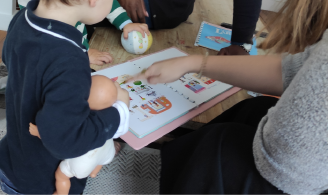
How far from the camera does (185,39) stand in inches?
43.6

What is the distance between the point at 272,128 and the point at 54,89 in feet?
1.26

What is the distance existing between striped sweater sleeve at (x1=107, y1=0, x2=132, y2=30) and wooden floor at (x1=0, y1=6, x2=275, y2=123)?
0.24ft

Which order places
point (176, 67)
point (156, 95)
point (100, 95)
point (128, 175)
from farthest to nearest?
point (128, 175), point (156, 95), point (176, 67), point (100, 95)

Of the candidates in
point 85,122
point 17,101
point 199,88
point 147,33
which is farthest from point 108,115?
point 147,33

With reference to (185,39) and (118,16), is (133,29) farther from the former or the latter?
(185,39)

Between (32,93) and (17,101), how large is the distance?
0.08 m

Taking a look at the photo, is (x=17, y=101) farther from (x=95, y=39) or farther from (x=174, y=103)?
(x=95, y=39)

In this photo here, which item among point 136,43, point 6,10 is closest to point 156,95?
point 136,43

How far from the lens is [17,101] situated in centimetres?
50

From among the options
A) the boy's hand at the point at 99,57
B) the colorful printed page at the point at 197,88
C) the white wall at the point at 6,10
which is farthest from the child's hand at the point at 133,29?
the white wall at the point at 6,10

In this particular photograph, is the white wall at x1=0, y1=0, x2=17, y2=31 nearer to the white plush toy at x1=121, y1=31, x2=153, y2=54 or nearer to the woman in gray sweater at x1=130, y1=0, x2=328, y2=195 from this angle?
the white plush toy at x1=121, y1=31, x2=153, y2=54

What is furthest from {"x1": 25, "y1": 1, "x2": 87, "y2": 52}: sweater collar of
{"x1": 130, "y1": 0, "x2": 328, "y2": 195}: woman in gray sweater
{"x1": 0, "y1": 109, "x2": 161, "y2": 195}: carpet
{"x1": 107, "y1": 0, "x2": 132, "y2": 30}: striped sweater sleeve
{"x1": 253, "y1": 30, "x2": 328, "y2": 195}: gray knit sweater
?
{"x1": 0, "y1": 109, "x2": 161, "y2": 195}: carpet

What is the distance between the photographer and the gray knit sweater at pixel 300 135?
0.37 metres

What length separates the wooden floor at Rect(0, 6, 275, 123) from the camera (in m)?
0.81
